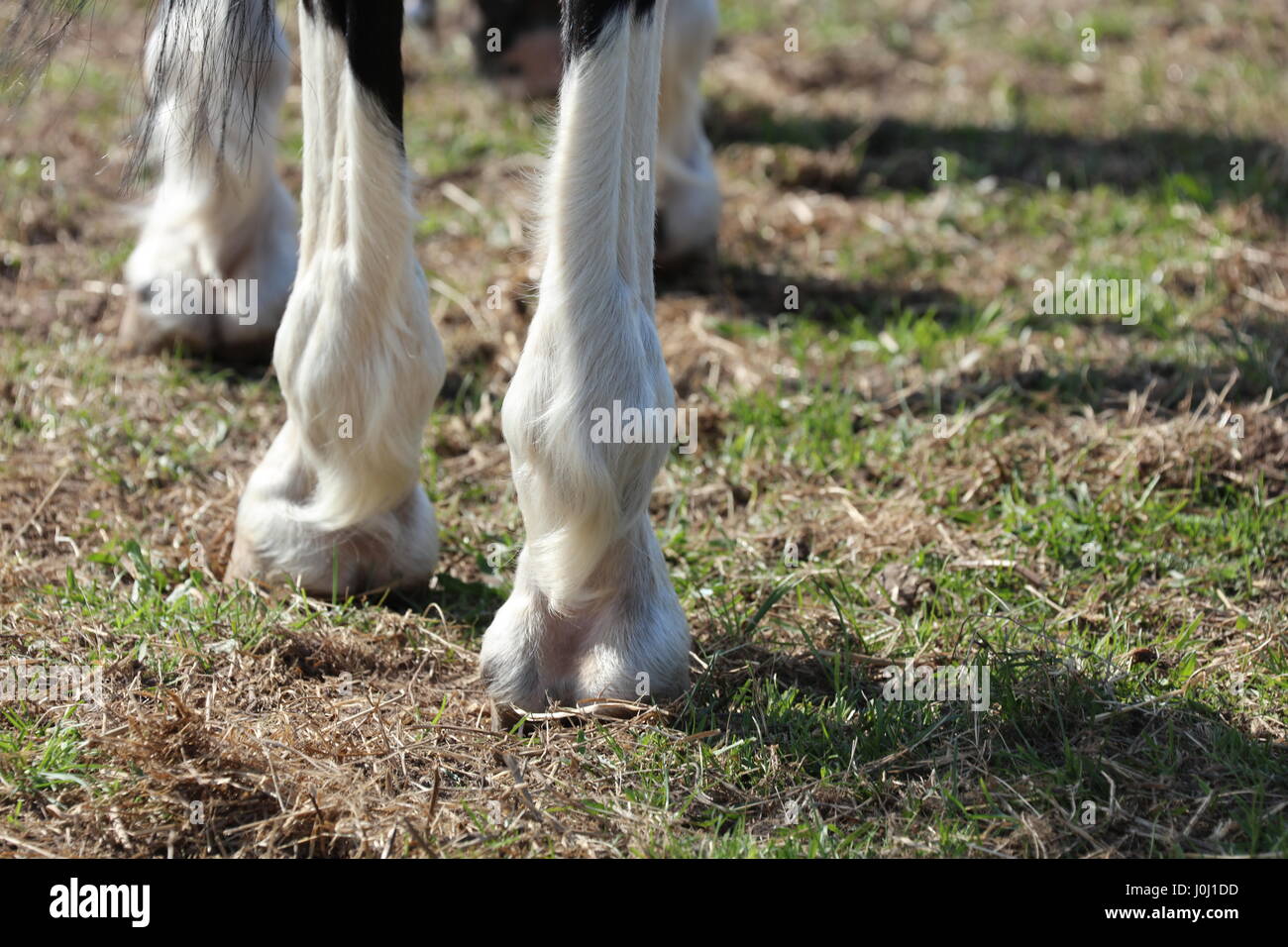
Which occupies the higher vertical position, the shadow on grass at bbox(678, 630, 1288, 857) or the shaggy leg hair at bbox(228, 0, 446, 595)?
the shaggy leg hair at bbox(228, 0, 446, 595)

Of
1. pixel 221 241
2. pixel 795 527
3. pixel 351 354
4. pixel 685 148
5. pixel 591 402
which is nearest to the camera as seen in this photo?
pixel 591 402

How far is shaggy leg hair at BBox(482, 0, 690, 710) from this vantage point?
2361mm

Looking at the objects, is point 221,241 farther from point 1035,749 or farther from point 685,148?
point 1035,749

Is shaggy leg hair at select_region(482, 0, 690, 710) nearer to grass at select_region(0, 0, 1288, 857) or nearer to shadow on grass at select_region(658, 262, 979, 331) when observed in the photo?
grass at select_region(0, 0, 1288, 857)

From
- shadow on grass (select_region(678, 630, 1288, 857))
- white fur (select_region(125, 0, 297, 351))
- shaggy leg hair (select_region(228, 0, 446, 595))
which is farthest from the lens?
white fur (select_region(125, 0, 297, 351))

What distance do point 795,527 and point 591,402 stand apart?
1.08m

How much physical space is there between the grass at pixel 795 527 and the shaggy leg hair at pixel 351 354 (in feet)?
0.41

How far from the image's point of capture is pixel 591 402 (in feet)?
7.85

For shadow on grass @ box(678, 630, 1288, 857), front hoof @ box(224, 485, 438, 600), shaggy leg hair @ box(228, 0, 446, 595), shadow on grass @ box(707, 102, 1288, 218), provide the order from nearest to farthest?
shadow on grass @ box(678, 630, 1288, 857), shaggy leg hair @ box(228, 0, 446, 595), front hoof @ box(224, 485, 438, 600), shadow on grass @ box(707, 102, 1288, 218)

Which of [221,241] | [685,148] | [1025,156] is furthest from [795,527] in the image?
[1025,156]

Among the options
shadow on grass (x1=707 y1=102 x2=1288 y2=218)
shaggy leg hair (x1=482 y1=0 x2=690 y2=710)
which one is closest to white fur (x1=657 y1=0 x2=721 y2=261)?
shadow on grass (x1=707 y1=102 x2=1288 y2=218)

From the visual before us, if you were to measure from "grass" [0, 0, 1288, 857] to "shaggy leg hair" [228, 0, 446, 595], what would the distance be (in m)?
0.12

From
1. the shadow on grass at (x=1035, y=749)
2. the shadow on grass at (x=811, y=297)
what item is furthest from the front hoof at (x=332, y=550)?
the shadow on grass at (x=811, y=297)

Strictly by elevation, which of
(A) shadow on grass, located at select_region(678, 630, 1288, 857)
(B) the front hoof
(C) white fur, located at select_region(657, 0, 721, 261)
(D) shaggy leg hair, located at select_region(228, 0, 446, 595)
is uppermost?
(C) white fur, located at select_region(657, 0, 721, 261)
